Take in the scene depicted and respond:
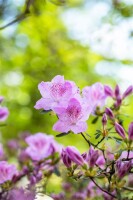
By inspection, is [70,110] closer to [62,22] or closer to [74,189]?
[74,189]

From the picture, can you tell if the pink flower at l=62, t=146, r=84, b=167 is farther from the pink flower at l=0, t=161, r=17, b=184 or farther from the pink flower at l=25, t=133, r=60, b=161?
the pink flower at l=25, t=133, r=60, b=161

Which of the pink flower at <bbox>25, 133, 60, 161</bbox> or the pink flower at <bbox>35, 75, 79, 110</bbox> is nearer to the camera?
the pink flower at <bbox>35, 75, 79, 110</bbox>

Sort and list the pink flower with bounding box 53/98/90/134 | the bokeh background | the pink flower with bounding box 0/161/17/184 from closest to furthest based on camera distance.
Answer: the pink flower with bounding box 53/98/90/134
the pink flower with bounding box 0/161/17/184
the bokeh background

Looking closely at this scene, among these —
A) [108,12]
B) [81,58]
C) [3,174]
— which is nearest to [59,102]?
[3,174]

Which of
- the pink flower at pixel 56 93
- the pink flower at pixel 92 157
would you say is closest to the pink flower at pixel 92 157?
the pink flower at pixel 92 157

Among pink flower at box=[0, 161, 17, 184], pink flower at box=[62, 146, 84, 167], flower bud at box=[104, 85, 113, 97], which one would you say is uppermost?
pink flower at box=[62, 146, 84, 167]

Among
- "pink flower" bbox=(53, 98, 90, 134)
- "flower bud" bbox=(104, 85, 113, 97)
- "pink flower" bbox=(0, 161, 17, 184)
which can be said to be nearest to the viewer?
"pink flower" bbox=(53, 98, 90, 134)

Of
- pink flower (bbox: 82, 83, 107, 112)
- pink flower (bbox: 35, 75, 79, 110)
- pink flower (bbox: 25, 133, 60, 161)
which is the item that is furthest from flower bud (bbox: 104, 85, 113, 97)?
pink flower (bbox: 35, 75, 79, 110)

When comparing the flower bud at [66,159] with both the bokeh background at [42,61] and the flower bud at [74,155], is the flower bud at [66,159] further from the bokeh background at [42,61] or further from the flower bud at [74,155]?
the bokeh background at [42,61]
